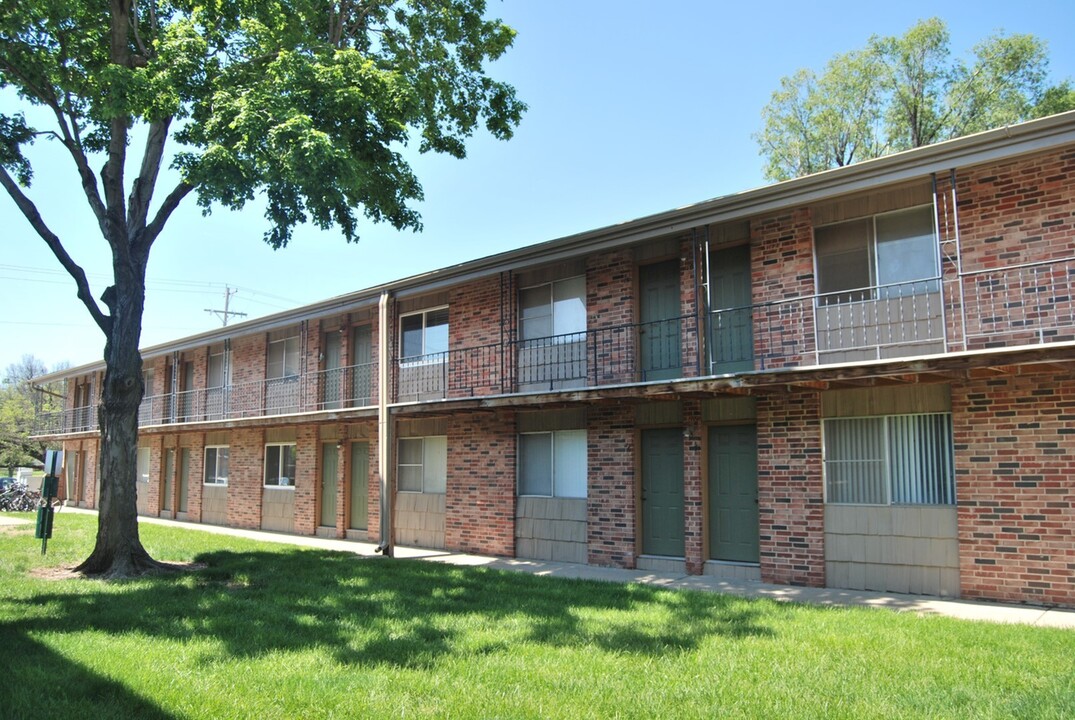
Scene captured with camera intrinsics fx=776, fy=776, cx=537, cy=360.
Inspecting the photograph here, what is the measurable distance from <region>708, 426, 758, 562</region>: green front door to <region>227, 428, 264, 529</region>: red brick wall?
43.4 feet

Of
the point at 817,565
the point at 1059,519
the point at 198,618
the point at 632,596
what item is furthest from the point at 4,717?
the point at 1059,519

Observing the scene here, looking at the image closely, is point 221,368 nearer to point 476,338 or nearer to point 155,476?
point 155,476

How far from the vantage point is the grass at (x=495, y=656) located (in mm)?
5113

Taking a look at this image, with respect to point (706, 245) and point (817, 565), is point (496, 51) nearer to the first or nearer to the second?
point (706, 245)

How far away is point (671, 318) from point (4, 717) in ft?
30.6

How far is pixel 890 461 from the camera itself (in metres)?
10.0

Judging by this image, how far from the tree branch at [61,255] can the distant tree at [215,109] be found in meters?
0.02

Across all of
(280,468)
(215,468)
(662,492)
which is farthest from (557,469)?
(215,468)

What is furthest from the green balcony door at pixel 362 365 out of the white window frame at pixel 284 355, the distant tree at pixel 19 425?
the distant tree at pixel 19 425

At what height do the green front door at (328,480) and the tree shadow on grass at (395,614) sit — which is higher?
the green front door at (328,480)

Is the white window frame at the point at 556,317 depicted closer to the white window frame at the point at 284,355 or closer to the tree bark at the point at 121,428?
the tree bark at the point at 121,428

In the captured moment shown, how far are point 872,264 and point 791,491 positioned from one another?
3.25 metres

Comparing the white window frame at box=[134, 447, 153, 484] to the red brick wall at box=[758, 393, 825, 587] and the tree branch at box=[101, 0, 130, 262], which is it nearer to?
the tree branch at box=[101, 0, 130, 262]

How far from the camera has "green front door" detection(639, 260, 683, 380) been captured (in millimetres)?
12297
